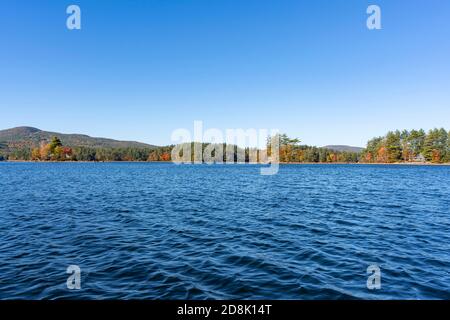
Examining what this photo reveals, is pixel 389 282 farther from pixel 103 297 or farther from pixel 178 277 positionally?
pixel 103 297

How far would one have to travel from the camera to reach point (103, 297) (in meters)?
11.2

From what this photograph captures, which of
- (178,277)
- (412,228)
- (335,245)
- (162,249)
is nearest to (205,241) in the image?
(162,249)

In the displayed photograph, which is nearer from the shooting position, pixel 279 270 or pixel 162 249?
pixel 279 270

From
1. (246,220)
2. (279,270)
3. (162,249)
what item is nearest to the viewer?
(279,270)

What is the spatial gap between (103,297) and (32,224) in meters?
16.6

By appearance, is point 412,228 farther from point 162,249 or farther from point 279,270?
point 162,249
